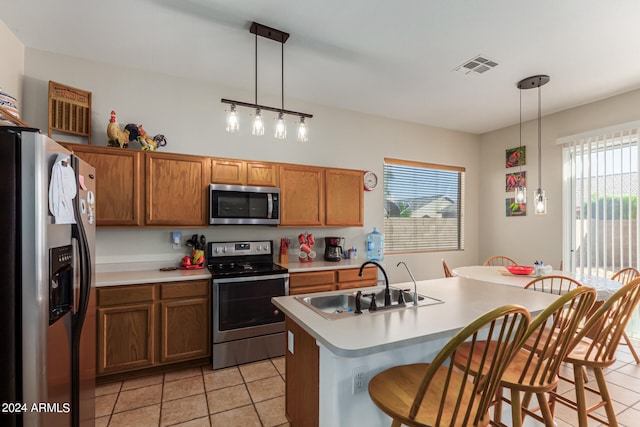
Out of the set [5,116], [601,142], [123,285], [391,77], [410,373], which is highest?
[391,77]

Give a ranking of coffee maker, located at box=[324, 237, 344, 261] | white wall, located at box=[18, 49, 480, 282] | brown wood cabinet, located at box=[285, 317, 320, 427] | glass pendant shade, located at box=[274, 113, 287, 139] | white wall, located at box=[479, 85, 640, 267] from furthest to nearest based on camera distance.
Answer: coffee maker, located at box=[324, 237, 344, 261] → white wall, located at box=[479, 85, 640, 267] → white wall, located at box=[18, 49, 480, 282] → glass pendant shade, located at box=[274, 113, 287, 139] → brown wood cabinet, located at box=[285, 317, 320, 427]

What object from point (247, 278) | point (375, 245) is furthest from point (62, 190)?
point (375, 245)

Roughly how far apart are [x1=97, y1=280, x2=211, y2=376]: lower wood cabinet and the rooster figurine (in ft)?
4.19

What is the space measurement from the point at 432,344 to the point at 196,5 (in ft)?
8.72

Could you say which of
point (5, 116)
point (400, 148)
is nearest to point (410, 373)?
point (5, 116)

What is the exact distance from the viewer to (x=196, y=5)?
7.13 ft

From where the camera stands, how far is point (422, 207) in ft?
16.0

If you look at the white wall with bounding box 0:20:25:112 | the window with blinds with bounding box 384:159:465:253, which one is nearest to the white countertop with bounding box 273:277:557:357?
the window with blinds with bounding box 384:159:465:253

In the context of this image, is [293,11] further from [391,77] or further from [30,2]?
[30,2]

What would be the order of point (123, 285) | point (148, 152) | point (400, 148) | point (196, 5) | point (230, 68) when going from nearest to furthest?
point (196, 5)
point (123, 285)
point (148, 152)
point (230, 68)
point (400, 148)

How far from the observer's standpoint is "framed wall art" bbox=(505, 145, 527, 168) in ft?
14.9

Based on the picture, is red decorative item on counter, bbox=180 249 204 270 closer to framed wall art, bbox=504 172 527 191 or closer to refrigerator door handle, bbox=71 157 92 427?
refrigerator door handle, bbox=71 157 92 427

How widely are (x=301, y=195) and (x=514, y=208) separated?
10.9 ft

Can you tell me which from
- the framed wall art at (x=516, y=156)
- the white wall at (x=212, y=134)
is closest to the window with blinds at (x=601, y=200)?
the framed wall art at (x=516, y=156)
